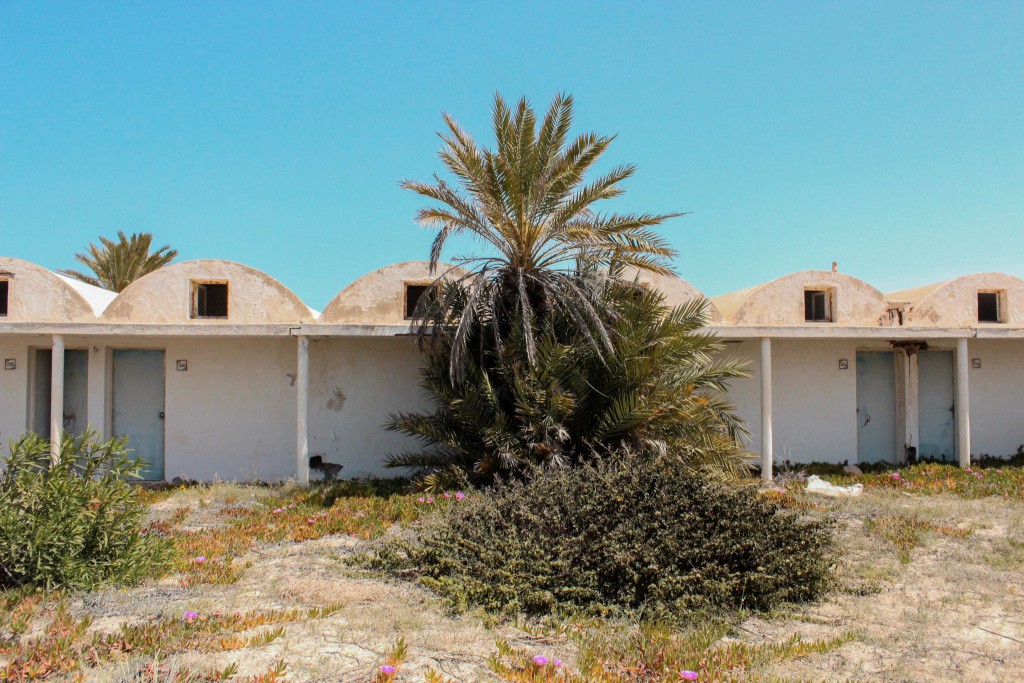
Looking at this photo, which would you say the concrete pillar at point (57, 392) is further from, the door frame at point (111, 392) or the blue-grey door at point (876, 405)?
the blue-grey door at point (876, 405)

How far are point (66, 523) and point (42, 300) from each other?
7.04m

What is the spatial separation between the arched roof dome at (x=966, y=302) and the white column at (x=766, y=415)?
3173mm

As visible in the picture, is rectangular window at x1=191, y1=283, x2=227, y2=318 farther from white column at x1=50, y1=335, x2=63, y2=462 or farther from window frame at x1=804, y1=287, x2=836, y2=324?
window frame at x1=804, y1=287, x2=836, y2=324

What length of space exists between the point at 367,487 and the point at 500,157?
5048 mm

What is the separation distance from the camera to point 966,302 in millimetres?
12617

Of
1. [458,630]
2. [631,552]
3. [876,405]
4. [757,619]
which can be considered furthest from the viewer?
[876,405]

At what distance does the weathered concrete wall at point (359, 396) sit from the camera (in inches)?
462

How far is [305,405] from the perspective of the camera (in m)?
10.6

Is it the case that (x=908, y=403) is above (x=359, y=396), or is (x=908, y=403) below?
below

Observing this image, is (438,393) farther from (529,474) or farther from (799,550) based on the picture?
(799,550)

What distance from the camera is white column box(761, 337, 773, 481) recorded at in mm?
11062

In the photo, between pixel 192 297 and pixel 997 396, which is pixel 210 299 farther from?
pixel 997 396

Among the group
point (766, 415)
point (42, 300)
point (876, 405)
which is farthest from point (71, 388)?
point (876, 405)

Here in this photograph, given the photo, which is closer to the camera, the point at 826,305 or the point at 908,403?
the point at 826,305
